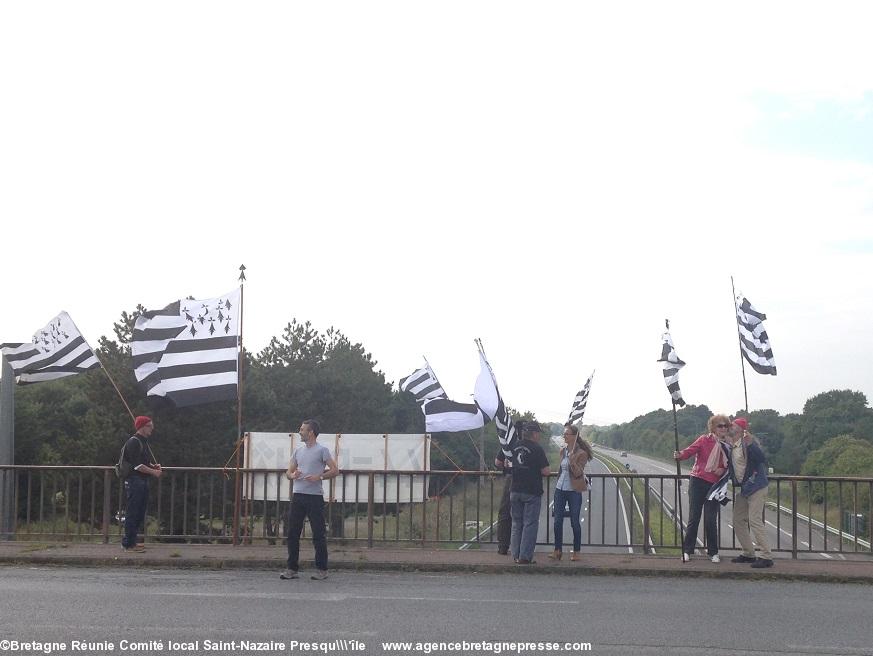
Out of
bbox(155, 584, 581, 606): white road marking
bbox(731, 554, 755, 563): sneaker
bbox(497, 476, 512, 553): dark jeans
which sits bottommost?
bbox(155, 584, 581, 606): white road marking

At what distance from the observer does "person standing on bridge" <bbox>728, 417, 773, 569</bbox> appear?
11.7m

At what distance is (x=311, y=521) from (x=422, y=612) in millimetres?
2462

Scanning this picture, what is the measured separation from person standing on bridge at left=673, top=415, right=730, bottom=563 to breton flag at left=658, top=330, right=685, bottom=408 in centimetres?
148

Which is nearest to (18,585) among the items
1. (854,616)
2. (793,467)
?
(854,616)

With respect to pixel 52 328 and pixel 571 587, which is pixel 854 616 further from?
pixel 52 328

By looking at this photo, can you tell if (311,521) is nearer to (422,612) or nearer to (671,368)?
(422,612)

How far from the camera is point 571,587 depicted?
10.5m

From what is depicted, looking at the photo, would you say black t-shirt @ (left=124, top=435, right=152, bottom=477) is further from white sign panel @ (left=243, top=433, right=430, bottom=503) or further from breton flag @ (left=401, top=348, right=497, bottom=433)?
breton flag @ (left=401, top=348, right=497, bottom=433)

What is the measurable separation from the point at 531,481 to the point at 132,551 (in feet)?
16.0

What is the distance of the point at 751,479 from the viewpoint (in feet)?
38.5

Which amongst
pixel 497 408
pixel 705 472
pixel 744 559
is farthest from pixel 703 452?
pixel 497 408

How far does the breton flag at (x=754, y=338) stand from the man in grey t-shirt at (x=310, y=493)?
6.02 m

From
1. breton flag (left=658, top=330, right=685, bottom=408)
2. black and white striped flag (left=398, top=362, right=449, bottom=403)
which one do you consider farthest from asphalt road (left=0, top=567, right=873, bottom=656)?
black and white striped flag (left=398, top=362, right=449, bottom=403)

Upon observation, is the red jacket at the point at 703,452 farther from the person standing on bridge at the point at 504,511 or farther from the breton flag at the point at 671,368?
the person standing on bridge at the point at 504,511
